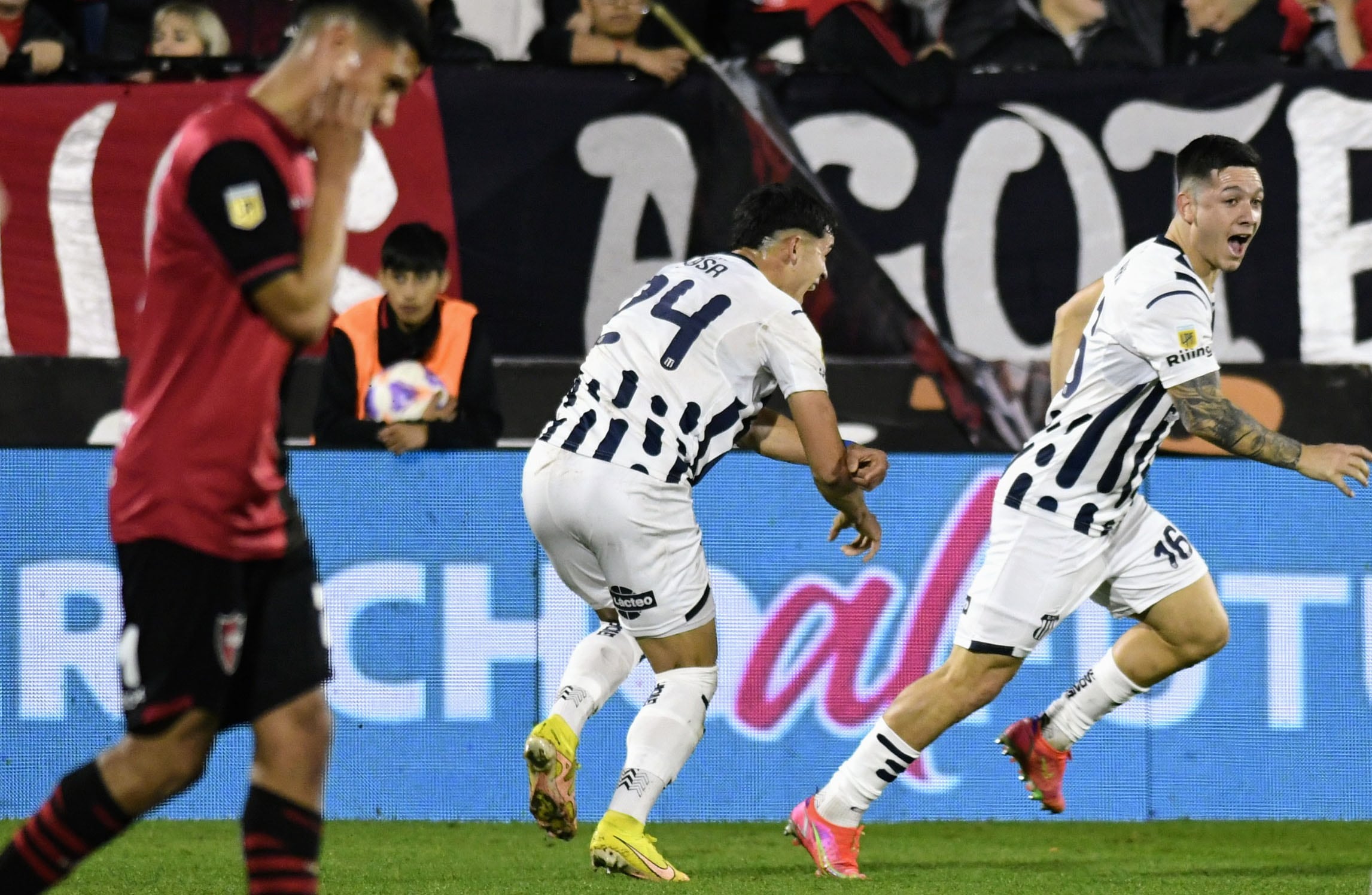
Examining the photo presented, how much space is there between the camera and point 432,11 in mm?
8531

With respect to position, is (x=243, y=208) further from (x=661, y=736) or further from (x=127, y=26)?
(x=127, y=26)

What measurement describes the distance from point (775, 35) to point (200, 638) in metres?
5.75

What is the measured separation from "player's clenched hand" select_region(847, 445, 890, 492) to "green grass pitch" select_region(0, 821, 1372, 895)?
109 cm

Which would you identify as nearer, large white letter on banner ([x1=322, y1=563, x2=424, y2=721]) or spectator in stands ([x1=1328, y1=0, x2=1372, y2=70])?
large white letter on banner ([x1=322, y1=563, x2=424, y2=721])

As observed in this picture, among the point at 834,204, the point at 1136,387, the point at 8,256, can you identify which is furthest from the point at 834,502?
the point at 8,256

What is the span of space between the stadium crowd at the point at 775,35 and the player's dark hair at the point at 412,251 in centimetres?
116

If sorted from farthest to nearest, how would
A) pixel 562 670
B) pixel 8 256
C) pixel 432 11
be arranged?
Answer: pixel 432 11
pixel 8 256
pixel 562 670

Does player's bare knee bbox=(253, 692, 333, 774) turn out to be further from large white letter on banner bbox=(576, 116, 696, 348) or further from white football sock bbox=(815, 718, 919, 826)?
large white letter on banner bbox=(576, 116, 696, 348)

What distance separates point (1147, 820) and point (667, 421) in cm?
255

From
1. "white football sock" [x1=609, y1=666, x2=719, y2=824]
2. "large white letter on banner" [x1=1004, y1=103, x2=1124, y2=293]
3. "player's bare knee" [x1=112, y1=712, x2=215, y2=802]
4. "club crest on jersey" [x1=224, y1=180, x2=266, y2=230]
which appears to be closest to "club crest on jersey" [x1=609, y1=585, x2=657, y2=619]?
"white football sock" [x1=609, y1=666, x2=719, y2=824]

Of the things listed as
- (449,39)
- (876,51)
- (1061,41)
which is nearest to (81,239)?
(449,39)

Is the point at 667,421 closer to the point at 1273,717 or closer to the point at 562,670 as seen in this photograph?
the point at 562,670

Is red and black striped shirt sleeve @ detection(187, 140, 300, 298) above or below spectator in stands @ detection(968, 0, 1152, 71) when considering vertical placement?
above

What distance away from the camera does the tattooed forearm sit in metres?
5.09
